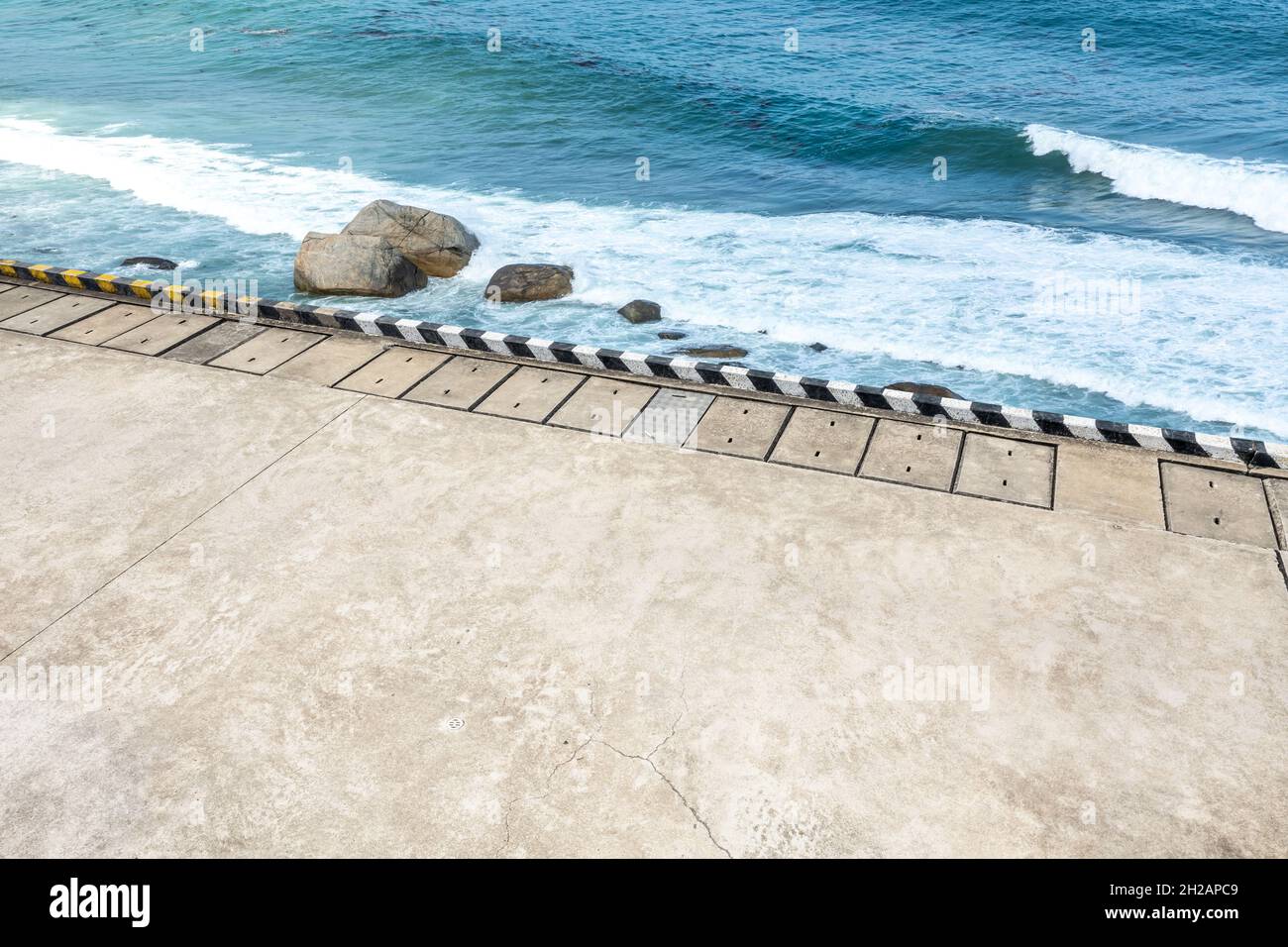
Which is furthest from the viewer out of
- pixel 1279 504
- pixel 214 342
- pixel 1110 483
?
pixel 214 342

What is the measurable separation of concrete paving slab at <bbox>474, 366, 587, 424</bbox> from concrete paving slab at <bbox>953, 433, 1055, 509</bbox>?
5272 millimetres

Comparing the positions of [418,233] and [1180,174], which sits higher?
[1180,174]

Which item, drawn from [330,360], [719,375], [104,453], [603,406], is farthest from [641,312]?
[104,453]

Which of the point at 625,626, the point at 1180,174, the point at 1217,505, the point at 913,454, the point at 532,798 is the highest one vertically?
the point at 1180,174

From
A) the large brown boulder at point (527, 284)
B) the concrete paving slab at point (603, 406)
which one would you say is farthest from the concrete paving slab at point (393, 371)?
the large brown boulder at point (527, 284)

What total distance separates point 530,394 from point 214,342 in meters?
5.52

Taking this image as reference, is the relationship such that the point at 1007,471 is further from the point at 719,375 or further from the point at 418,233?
the point at 418,233

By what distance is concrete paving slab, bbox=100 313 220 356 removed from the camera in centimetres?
1438

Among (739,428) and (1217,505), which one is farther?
(739,428)

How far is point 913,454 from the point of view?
1119 cm

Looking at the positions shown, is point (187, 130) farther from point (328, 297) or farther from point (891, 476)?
point (891, 476)

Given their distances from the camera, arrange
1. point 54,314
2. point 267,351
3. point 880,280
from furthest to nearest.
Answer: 1. point 880,280
2. point 54,314
3. point 267,351

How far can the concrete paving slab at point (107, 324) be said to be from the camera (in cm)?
1473

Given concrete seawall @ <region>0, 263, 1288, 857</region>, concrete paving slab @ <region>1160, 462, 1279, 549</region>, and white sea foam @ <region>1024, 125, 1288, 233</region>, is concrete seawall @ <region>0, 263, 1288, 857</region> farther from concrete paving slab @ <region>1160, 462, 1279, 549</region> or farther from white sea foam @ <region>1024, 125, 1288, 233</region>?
white sea foam @ <region>1024, 125, 1288, 233</region>
